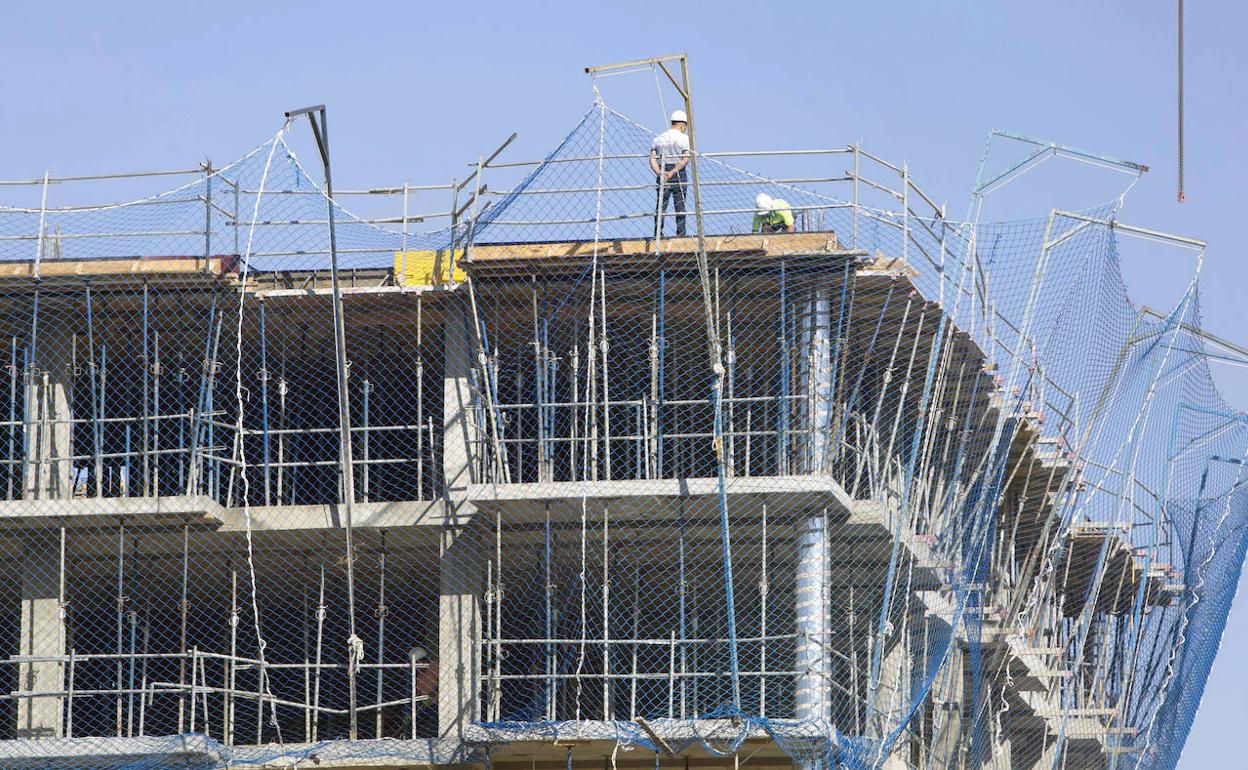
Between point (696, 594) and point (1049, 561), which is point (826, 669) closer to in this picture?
point (696, 594)

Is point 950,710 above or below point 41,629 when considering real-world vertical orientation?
below

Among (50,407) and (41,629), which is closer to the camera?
(41,629)

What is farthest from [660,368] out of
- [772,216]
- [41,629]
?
[41,629]

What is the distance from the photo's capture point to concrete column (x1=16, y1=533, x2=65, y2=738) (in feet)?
88.4

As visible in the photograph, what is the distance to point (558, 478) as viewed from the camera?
91.0 ft

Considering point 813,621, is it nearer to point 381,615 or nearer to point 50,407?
point 381,615

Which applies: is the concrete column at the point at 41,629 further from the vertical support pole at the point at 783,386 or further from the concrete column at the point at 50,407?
the vertical support pole at the point at 783,386

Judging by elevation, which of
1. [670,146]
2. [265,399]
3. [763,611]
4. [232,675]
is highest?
[670,146]

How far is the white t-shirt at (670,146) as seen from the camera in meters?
26.0

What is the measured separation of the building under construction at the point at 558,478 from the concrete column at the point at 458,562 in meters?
0.05

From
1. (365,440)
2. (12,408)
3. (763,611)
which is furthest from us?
(365,440)

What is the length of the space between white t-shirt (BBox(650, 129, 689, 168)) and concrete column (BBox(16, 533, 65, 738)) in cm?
851

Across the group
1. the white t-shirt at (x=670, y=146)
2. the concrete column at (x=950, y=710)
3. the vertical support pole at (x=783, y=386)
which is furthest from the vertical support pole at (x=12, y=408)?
the concrete column at (x=950, y=710)

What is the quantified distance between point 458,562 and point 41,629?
5045 mm
